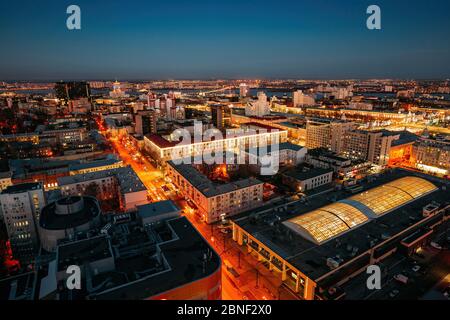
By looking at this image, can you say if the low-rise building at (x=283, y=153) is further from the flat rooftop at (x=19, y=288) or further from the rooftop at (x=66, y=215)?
the flat rooftop at (x=19, y=288)

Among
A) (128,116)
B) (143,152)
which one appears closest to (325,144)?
(143,152)

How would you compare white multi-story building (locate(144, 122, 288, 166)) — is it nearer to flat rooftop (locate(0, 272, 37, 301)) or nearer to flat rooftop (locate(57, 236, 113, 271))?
flat rooftop (locate(57, 236, 113, 271))

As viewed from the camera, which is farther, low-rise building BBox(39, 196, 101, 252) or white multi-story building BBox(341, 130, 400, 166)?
white multi-story building BBox(341, 130, 400, 166)

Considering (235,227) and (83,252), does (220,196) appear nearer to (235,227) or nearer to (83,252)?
(235,227)

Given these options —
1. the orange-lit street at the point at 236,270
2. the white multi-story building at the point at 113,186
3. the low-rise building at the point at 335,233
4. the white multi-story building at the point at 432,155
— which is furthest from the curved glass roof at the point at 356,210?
the white multi-story building at the point at 113,186

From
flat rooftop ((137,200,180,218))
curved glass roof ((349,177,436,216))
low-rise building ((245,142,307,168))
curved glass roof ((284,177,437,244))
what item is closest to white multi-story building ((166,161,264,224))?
flat rooftop ((137,200,180,218))

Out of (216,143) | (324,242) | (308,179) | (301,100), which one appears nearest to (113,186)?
(216,143)

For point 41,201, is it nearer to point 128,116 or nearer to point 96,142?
point 96,142
